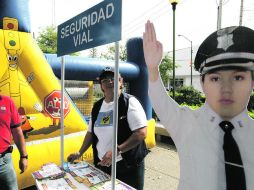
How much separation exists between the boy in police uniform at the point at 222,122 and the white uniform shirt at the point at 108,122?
83cm

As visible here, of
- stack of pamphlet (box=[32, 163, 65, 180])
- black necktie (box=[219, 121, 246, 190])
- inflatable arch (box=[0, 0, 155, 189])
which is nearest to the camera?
black necktie (box=[219, 121, 246, 190])

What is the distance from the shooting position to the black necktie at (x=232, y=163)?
969 millimetres

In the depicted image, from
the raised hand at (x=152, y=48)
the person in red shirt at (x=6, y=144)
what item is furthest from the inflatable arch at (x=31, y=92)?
the raised hand at (x=152, y=48)

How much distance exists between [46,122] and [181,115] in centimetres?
272

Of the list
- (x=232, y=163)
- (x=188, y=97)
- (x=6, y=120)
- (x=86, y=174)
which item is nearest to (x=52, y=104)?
(x=6, y=120)

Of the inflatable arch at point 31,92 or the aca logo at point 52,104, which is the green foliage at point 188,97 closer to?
the inflatable arch at point 31,92

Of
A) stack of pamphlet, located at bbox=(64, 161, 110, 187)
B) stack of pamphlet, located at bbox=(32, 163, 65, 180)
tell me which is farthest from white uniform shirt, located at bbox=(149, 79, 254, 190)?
stack of pamphlet, located at bbox=(32, 163, 65, 180)

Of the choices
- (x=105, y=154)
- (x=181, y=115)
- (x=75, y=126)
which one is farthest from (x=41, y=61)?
(x=181, y=115)

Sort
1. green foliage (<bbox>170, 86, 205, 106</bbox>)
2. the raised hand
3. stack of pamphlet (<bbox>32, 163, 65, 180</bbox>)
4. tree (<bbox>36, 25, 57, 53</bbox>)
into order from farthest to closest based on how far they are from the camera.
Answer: tree (<bbox>36, 25, 57, 53</bbox>), green foliage (<bbox>170, 86, 205, 106</bbox>), stack of pamphlet (<bbox>32, 163, 65, 180</bbox>), the raised hand

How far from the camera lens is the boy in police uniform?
0.97m

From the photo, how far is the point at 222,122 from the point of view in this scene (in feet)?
3.35

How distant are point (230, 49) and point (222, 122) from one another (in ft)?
0.92

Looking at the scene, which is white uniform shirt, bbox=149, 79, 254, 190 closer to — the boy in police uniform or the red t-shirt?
the boy in police uniform

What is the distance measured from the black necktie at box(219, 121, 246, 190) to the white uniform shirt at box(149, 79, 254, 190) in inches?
0.5
